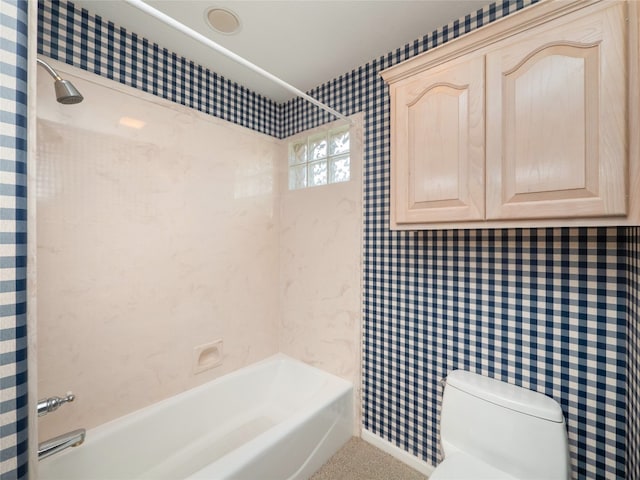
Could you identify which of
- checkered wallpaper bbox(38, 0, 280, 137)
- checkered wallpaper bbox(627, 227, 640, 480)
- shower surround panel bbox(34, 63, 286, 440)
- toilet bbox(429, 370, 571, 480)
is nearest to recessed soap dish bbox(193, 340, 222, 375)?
shower surround panel bbox(34, 63, 286, 440)

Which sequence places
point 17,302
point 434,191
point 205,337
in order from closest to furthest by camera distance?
point 17,302, point 434,191, point 205,337

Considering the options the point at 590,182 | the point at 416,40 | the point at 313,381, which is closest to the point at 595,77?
the point at 590,182

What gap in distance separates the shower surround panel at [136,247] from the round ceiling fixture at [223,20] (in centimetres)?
52

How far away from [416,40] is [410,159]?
852 millimetres

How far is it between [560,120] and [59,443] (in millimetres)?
2221

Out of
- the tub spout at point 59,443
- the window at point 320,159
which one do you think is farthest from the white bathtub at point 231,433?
the window at point 320,159

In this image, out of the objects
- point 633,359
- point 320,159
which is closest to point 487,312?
point 633,359

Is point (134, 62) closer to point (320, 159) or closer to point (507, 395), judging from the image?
point (320, 159)

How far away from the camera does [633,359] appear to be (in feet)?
3.47

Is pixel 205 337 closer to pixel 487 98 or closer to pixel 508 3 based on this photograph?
pixel 487 98

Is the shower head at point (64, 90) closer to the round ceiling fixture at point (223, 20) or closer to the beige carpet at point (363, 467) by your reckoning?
the round ceiling fixture at point (223, 20)

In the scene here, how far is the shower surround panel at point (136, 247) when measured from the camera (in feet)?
4.57

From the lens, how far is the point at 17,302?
588 millimetres

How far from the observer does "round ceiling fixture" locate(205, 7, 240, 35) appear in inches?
58.5
